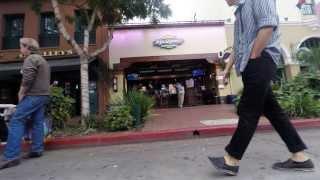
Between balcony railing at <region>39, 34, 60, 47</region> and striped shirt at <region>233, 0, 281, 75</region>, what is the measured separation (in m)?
16.0

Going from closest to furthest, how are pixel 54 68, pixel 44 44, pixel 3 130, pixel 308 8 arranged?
1. pixel 3 130
2. pixel 54 68
3. pixel 44 44
4. pixel 308 8

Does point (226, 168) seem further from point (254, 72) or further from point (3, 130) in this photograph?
point (3, 130)

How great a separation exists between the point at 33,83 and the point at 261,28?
3458 millimetres

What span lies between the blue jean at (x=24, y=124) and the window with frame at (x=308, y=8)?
19070 mm

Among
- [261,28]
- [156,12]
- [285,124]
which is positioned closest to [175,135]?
[285,124]

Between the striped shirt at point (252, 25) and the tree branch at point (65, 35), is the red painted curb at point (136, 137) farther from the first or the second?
the striped shirt at point (252, 25)

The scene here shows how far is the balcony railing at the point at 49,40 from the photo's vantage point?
18.7 meters

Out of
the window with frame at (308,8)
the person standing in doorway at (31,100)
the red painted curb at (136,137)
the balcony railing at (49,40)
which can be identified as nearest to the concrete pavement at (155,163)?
the person standing in doorway at (31,100)

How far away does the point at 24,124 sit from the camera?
5457 millimetres

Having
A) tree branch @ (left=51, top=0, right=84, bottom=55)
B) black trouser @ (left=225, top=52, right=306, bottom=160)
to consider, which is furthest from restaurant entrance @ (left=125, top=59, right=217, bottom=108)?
black trouser @ (left=225, top=52, right=306, bottom=160)

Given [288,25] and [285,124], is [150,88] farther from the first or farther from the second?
[285,124]

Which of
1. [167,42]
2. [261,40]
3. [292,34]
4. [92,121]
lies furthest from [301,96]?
[292,34]

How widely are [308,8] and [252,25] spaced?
65.0 feet

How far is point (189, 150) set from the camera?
5.41m
